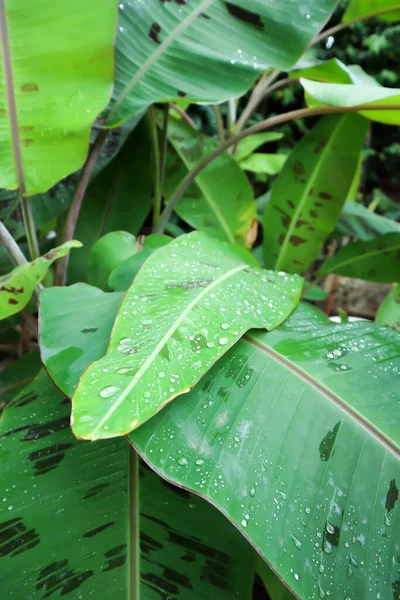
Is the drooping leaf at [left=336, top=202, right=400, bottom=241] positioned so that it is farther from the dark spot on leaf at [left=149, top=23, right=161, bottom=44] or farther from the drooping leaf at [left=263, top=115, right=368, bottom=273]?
the dark spot on leaf at [left=149, top=23, right=161, bottom=44]

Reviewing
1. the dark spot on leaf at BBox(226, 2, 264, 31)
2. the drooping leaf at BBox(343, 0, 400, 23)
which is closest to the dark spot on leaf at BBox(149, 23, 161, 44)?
the dark spot on leaf at BBox(226, 2, 264, 31)

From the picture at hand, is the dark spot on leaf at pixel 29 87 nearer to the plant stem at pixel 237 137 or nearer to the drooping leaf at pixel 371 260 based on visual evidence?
the plant stem at pixel 237 137

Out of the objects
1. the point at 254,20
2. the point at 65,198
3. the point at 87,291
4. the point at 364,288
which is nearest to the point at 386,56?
the point at 364,288

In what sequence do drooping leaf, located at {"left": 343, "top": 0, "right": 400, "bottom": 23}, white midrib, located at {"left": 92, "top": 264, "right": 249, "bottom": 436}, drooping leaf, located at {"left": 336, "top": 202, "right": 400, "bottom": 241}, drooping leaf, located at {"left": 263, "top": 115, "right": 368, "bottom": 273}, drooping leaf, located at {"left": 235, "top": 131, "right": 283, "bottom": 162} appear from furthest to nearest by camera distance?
drooping leaf, located at {"left": 235, "top": 131, "right": 283, "bottom": 162}
drooping leaf, located at {"left": 336, "top": 202, "right": 400, "bottom": 241}
drooping leaf, located at {"left": 343, "top": 0, "right": 400, "bottom": 23}
drooping leaf, located at {"left": 263, "top": 115, "right": 368, "bottom": 273}
white midrib, located at {"left": 92, "top": 264, "right": 249, "bottom": 436}

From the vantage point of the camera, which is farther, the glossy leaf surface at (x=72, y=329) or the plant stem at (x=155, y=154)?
the plant stem at (x=155, y=154)

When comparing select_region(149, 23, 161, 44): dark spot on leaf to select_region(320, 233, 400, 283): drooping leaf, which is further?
select_region(320, 233, 400, 283): drooping leaf

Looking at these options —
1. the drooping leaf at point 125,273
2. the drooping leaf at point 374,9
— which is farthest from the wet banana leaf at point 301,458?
the drooping leaf at point 374,9

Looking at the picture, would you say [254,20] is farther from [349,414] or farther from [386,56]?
[386,56]
